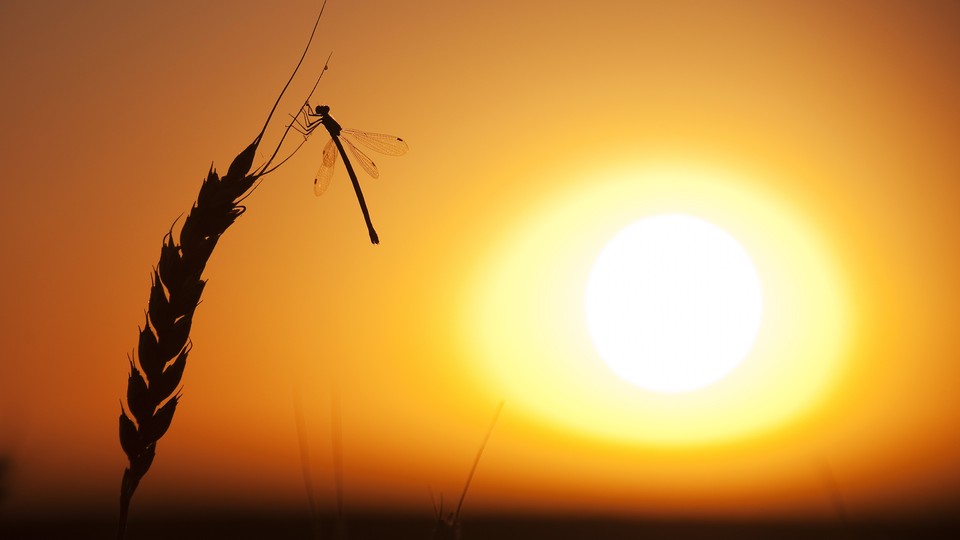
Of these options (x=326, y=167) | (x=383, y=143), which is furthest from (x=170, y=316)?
(x=383, y=143)

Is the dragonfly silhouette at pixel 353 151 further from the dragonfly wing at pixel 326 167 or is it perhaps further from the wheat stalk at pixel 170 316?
the wheat stalk at pixel 170 316

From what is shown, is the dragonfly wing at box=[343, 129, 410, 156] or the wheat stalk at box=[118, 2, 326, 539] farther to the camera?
the dragonfly wing at box=[343, 129, 410, 156]

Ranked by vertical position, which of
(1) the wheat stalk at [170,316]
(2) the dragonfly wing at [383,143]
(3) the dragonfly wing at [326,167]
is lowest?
(1) the wheat stalk at [170,316]

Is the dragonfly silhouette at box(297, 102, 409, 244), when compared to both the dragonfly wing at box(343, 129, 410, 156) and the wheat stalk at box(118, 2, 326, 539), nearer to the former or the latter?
the dragonfly wing at box(343, 129, 410, 156)

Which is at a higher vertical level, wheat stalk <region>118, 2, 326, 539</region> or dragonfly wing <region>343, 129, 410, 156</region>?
dragonfly wing <region>343, 129, 410, 156</region>

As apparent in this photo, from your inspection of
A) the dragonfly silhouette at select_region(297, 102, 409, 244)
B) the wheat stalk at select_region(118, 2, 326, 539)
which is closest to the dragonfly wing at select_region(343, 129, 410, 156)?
the dragonfly silhouette at select_region(297, 102, 409, 244)

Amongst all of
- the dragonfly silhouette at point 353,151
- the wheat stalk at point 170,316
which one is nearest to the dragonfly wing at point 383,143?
the dragonfly silhouette at point 353,151
